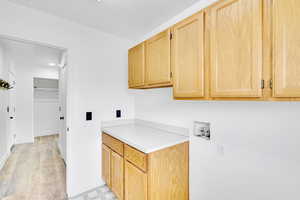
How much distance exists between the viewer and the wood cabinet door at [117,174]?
5.49ft

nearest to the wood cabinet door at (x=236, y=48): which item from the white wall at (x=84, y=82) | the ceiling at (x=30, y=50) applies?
the white wall at (x=84, y=82)

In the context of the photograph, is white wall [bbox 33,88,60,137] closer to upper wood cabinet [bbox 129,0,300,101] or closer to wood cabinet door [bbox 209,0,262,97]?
upper wood cabinet [bbox 129,0,300,101]

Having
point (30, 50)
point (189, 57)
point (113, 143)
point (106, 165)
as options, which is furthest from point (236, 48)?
point (30, 50)

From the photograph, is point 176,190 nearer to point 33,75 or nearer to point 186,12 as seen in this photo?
point 186,12

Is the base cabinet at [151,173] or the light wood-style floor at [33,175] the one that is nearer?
the base cabinet at [151,173]

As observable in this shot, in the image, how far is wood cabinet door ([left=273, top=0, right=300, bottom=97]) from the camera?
0.74m

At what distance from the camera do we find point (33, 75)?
425cm

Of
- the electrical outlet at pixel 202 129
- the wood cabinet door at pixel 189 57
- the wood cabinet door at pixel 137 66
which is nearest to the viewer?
the wood cabinet door at pixel 189 57

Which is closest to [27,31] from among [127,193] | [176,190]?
[127,193]

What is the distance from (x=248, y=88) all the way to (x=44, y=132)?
20.2ft

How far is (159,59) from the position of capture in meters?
1.64

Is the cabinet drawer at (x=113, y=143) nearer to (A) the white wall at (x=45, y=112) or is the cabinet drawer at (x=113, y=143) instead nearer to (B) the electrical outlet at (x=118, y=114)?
(B) the electrical outlet at (x=118, y=114)

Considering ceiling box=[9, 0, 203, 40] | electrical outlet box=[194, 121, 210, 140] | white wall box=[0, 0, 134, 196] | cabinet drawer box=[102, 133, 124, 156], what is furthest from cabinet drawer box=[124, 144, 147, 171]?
ceiling box=[9, 0, 203, 40]

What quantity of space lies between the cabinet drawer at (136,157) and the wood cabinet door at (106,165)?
50 cm
